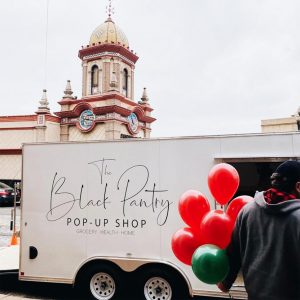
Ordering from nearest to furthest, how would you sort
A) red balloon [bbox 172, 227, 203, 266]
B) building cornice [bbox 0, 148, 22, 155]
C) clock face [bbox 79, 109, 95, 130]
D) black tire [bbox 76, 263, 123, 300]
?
red balloon [bbox 172, 227, 203, 266], black tire [bbox 76, 263, 123, 300], clock face [bbox 79, 109, 95, 130], building cornice [bbox 0, 148, 22, 155]

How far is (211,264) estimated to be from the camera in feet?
9.38

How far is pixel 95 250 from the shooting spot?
224 inches

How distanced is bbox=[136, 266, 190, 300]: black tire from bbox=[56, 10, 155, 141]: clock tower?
885 inches

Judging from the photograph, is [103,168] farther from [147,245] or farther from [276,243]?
[276,243]

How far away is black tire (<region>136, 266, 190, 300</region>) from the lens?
17.8 ft

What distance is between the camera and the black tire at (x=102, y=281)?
5.62 m

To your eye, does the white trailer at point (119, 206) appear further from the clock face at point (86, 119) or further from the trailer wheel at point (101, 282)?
the clock face at point (86, 119)

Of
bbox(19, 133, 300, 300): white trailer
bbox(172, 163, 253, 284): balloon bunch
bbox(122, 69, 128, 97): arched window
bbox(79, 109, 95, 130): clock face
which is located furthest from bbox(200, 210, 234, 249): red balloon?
bbox(122, 69, 128, 97): arched window

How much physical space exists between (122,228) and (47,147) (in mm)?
1853

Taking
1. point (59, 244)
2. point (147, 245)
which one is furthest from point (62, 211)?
point (147, 245)

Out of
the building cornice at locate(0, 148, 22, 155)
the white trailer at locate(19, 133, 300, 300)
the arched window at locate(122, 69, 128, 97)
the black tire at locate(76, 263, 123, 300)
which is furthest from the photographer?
the arched window at locate(122, 69, 128, 97)

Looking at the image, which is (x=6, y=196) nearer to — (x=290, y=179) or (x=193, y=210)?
(x=193, y=210)

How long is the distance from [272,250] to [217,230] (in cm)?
103

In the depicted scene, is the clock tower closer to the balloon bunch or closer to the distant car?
the distant car
